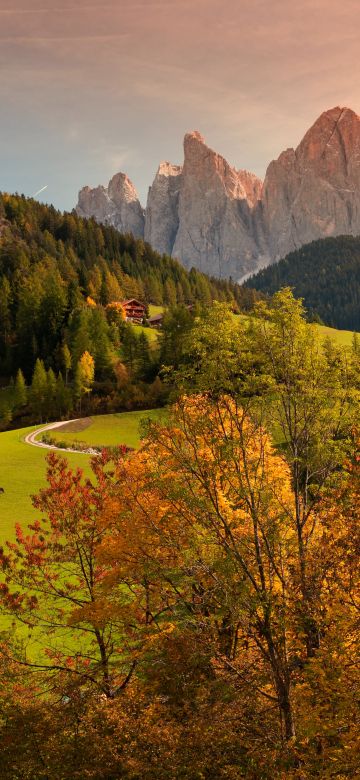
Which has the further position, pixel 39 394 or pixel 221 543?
pixel 39 394

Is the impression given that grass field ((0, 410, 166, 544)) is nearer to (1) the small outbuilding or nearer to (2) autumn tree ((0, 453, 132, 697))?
(2) autumn tree ((0, 453, 132, 697))

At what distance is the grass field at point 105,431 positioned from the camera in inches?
2224

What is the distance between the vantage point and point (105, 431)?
6078 cm

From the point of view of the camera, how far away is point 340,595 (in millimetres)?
12656

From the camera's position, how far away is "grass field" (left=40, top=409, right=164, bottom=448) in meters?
56.5

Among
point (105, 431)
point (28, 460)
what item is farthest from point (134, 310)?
point (28, 460)

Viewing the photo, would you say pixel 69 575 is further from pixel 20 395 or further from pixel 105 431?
pixel 20 395

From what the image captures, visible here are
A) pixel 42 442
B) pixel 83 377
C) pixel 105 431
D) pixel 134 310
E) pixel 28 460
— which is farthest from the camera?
pixel 134 310

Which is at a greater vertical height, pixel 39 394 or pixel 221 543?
pixel 39 394

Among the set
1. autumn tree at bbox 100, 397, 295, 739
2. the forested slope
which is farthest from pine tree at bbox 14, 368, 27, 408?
autumn tree at bbox 100, 397, 295, 739

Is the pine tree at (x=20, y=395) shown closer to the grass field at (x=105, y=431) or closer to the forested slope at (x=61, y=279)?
the forested slope at (x=61, y=279)

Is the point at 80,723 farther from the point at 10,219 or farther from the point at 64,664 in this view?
the point at 10,219

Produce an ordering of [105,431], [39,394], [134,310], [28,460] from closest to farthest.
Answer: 1. [28,460]
2. [105,431]
3. [39,394]
4. [134,310]

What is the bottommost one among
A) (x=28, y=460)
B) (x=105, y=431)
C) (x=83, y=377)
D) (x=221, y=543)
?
(x=28, y=460)
